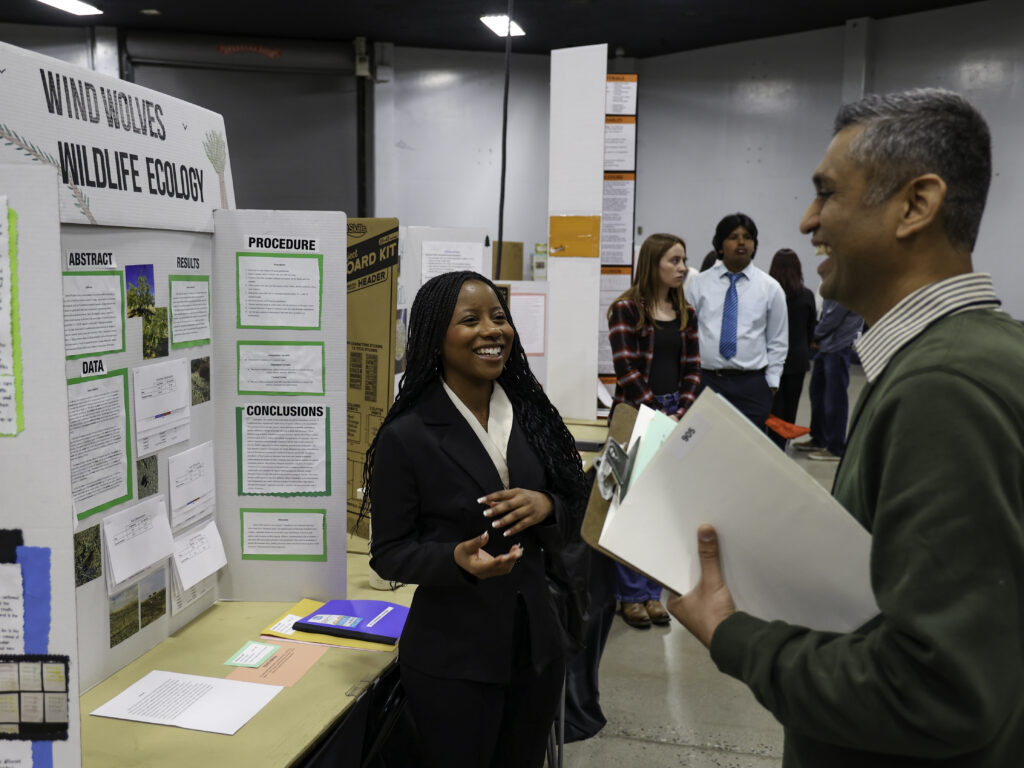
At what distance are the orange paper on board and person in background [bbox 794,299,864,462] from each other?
9.14 ft

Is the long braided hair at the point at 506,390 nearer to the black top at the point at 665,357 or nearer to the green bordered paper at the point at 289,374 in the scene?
the green bordered paper at the point at 289,374

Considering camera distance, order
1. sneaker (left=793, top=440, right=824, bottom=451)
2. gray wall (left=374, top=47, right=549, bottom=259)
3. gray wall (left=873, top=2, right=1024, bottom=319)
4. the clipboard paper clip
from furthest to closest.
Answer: gray wall (left=374, top=47, right=549, bottom=259), gray wall (left=873, top=2, right=1024, bottom=319), sneaker (left=793, top=440, right=824, bottom=451), the clipboard paper clip

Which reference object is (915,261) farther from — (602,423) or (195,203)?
(602,423)

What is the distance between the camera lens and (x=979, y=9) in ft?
26.2

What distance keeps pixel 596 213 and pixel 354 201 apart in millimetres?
6684

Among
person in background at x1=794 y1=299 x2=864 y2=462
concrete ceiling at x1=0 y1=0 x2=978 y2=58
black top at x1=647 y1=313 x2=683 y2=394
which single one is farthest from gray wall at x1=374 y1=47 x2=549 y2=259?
black top at x1=647 y1=313 x2=683 y2=394

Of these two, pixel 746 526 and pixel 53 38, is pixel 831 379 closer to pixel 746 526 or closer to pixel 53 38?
pixel 746 526

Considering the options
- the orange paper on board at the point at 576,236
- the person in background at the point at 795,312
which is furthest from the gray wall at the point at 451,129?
the orange paper on board at the point at 576,236

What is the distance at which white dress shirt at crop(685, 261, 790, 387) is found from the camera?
13.4 feet

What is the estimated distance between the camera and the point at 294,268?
1.90 metres

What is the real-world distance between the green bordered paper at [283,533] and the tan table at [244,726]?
12 cm

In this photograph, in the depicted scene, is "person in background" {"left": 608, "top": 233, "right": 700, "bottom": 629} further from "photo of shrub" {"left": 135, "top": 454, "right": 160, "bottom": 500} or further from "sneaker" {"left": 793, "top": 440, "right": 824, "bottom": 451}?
"sneaker" {"left": 793, "top": 440, "right": 824, "bottom": 451}

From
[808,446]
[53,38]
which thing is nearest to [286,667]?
[808,446]

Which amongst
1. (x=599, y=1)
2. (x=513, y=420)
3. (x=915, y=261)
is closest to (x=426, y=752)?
(x=513, y=420)
